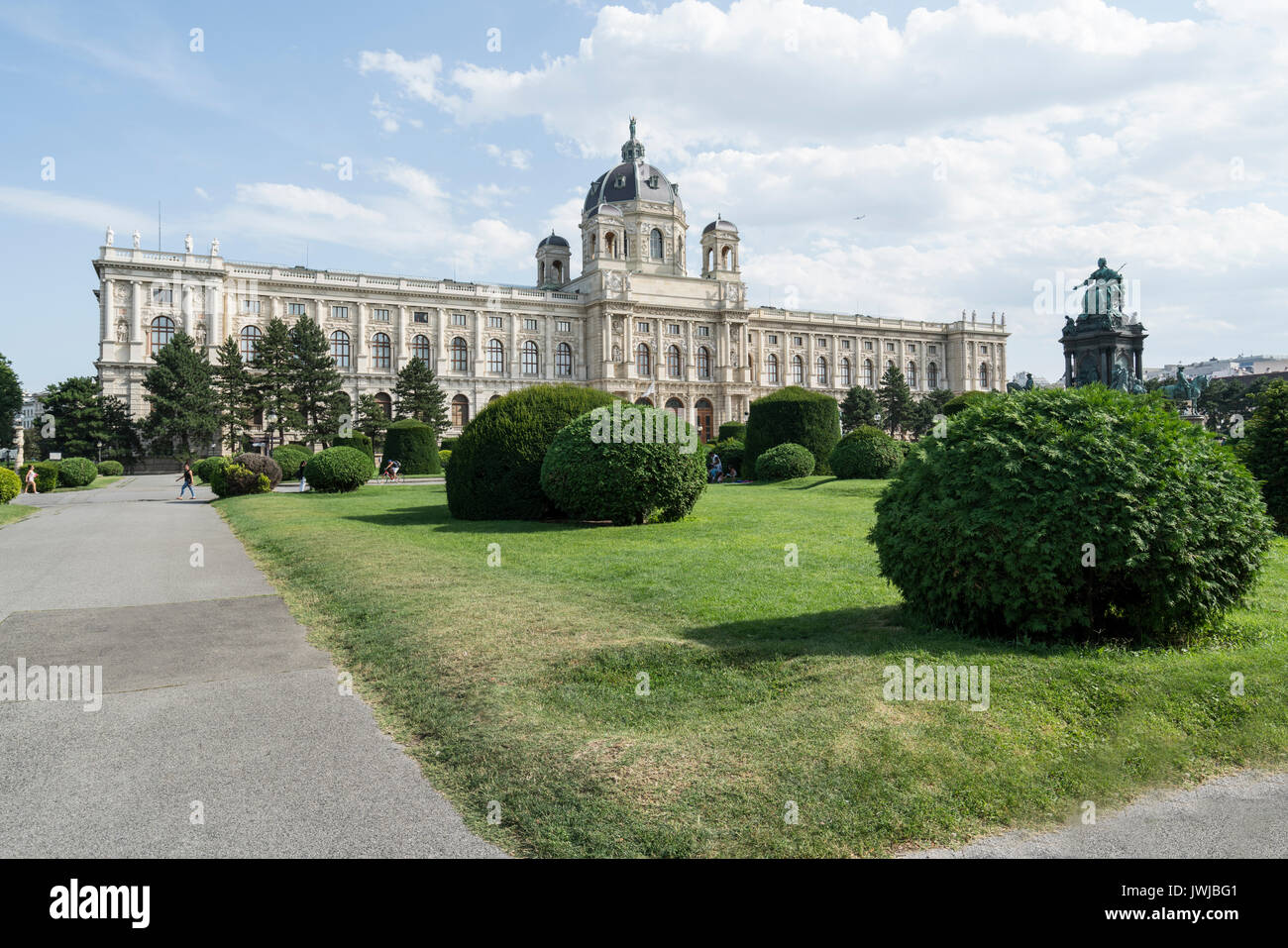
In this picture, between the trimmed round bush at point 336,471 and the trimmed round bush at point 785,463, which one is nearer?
the trimmed round bush at point 785,463

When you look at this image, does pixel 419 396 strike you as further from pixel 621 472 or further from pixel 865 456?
pixel 621 472

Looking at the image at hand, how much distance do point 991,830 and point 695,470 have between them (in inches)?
436

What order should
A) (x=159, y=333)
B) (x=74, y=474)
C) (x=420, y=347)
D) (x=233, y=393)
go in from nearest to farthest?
(x=74, y=474)
(x=233, y=393)
(x=159, y=333)
(x=420, y=347)

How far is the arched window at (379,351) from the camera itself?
68312 millimetres

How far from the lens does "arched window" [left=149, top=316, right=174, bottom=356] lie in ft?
194

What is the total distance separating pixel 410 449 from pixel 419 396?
18856mm

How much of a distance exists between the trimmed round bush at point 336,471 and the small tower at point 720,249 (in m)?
60.9

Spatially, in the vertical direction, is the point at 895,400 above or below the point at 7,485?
above

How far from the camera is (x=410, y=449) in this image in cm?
4081

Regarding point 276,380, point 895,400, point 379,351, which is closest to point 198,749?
point 276,380

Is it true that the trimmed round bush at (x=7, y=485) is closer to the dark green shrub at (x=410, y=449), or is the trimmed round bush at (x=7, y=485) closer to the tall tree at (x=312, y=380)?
the dark green shrub at (x=410, y=449)

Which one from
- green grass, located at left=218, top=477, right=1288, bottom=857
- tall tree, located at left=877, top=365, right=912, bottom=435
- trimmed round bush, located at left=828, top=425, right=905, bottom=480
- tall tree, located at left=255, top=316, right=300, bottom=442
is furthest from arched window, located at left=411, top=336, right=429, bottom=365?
green grass, located at left=218, top=477, right=1288, bottom=857

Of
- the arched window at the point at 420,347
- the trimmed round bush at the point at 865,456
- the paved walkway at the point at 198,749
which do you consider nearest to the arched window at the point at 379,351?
the arched window at the point at 420,347
